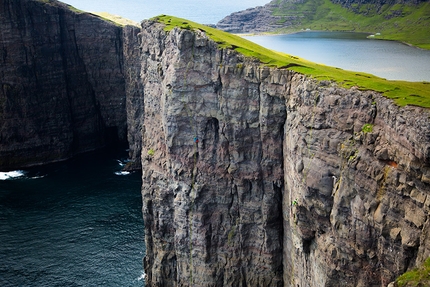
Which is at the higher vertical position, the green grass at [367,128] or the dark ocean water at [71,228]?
the green grass at [367,128]

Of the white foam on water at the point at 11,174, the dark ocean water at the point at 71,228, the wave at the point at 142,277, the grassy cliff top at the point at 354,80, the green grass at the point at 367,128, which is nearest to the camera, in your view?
the grassy cliff top at the point at 354,80

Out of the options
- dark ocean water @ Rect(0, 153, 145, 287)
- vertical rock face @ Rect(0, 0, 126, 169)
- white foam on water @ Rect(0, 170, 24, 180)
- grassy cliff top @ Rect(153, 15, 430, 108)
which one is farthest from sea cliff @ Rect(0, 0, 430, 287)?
vertical rock face @ Rect(0, 0, 126, 169)

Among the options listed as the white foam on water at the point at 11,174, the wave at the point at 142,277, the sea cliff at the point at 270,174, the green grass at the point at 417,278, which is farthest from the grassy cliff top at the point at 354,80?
the white foam on water at the point at 11,174

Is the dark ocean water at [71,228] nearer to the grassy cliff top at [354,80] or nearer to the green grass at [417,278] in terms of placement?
the grassy cliff top at [354,80]

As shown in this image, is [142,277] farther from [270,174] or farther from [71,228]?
[270,174]

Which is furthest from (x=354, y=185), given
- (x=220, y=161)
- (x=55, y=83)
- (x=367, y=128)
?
(x=55, y=83)

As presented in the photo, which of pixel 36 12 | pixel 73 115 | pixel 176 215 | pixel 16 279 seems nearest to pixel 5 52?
pixel 36 12
